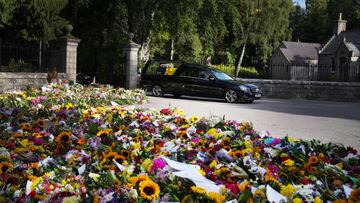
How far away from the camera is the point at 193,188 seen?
8.38ft

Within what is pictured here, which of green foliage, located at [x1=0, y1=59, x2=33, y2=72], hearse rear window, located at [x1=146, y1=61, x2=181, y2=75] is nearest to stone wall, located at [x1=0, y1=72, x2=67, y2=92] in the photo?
green foliage, located at [x1=0, y1=59, x2=33, y2=72]

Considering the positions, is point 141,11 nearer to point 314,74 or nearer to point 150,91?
point 150,91

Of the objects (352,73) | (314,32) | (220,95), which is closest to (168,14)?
(220,95)

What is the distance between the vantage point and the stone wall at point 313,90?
945 inches

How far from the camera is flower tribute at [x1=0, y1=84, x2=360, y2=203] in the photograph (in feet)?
8.77

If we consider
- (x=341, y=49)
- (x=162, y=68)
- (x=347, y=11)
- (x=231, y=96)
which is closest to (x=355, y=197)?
(x=231, y=96)

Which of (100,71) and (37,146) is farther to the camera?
(100,71)

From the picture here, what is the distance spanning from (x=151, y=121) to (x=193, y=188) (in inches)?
140

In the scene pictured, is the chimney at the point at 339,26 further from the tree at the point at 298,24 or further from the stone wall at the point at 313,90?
the stone wall at the point at 313,90

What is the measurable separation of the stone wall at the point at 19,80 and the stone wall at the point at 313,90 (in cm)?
1258

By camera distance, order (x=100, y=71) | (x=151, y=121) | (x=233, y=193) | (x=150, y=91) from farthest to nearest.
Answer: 1. (x=100, y=71)
2. (x=150, y=91)
3. (x=151, y=121)
4. (x=233, y=193)

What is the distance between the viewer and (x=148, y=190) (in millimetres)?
2527

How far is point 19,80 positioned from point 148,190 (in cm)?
1507

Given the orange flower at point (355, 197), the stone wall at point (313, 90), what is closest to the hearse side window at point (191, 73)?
the stone wall at point (313, 90)
